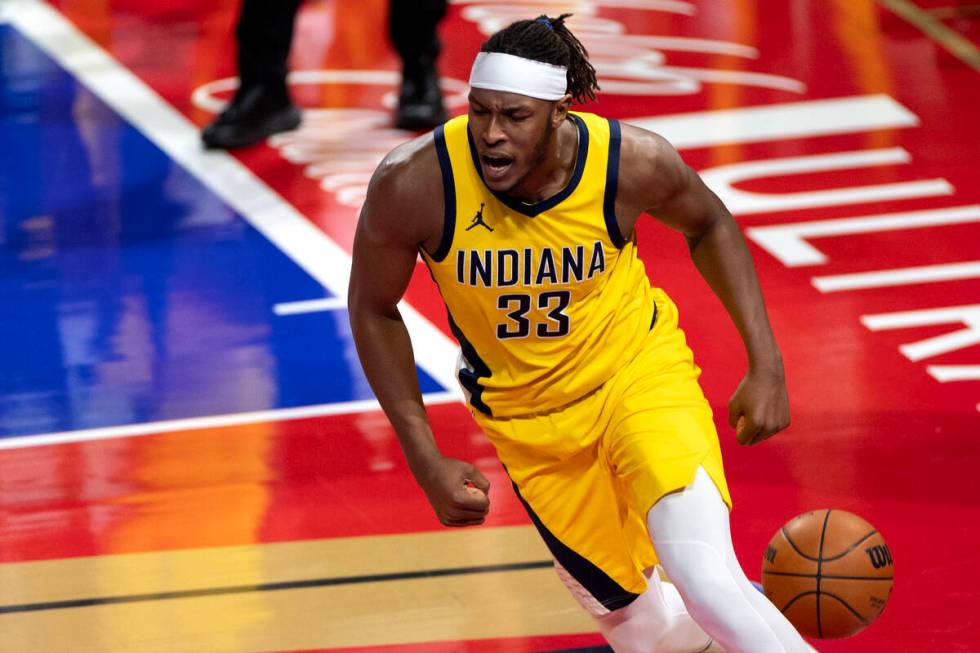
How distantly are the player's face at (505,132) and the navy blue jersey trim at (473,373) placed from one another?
1.60 ft

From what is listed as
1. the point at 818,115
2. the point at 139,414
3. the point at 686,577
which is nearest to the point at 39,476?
the point at 139,414

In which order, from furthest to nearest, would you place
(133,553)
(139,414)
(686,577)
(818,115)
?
1. (818,115)
2. (139,414)
3. (133,553)
4. (686,577)

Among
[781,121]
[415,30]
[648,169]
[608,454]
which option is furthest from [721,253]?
[781,121]

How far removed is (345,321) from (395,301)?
9.39 feet

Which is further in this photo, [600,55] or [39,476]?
[600,55]

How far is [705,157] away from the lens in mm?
8109

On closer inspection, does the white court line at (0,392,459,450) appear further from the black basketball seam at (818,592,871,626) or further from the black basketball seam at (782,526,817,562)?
the black basketball seam at (818,592,871,626)

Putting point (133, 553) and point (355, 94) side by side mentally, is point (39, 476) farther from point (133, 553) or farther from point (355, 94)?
point (355, 94)

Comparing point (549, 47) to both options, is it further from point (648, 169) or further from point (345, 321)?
point (345, 321)

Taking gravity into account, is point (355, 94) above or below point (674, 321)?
below

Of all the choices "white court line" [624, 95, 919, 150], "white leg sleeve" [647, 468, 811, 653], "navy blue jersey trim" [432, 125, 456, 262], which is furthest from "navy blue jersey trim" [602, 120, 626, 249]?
"white court line" [624, 95, 919, 150]

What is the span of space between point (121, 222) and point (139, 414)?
196 centimetres

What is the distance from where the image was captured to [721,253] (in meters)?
3.90

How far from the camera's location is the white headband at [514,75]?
A: 3.54 m
